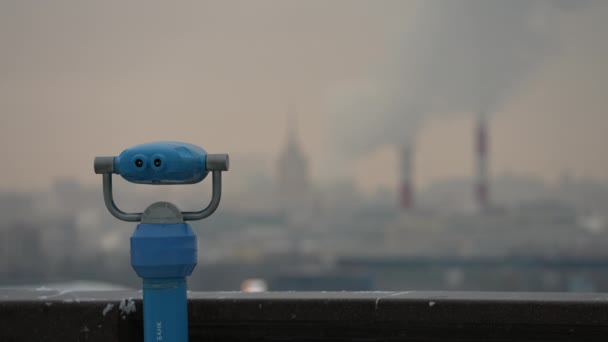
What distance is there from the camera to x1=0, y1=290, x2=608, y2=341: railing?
242 centimetres

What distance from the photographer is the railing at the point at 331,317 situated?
242cm

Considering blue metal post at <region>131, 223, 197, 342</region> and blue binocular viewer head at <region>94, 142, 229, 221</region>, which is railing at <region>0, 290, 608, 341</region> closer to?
blue metal post at <region>131, 223, 197, 342</region>

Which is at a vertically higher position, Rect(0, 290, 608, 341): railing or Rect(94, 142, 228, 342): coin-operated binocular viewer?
Rect(94, 142, 228, 342): coin-operated binocular viewer

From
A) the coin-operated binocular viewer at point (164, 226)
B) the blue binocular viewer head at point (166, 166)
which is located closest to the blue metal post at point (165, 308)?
the coin-operated binocular viewer at point (164, 226)

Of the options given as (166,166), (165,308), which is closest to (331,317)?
(165,308)

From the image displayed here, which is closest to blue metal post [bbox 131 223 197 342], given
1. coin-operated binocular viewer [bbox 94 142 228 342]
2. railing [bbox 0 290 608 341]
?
coin-operated binocular viewer [bbox 94 142 228 342]

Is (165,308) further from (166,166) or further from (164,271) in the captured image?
(166,166)

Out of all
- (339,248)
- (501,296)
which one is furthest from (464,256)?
(501,296)

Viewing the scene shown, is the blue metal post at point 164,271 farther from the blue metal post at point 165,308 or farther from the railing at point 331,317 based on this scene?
the railing at point 331,317

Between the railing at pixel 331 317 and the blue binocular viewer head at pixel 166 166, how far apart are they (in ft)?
1.46

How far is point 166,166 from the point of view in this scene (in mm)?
2139

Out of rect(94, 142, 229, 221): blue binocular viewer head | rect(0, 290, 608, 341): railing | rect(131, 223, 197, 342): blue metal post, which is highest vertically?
rect(94, 142, 229, 221): blue binocular viewer head

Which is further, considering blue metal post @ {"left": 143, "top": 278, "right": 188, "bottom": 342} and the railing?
the railing

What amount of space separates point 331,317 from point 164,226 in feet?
1.89
